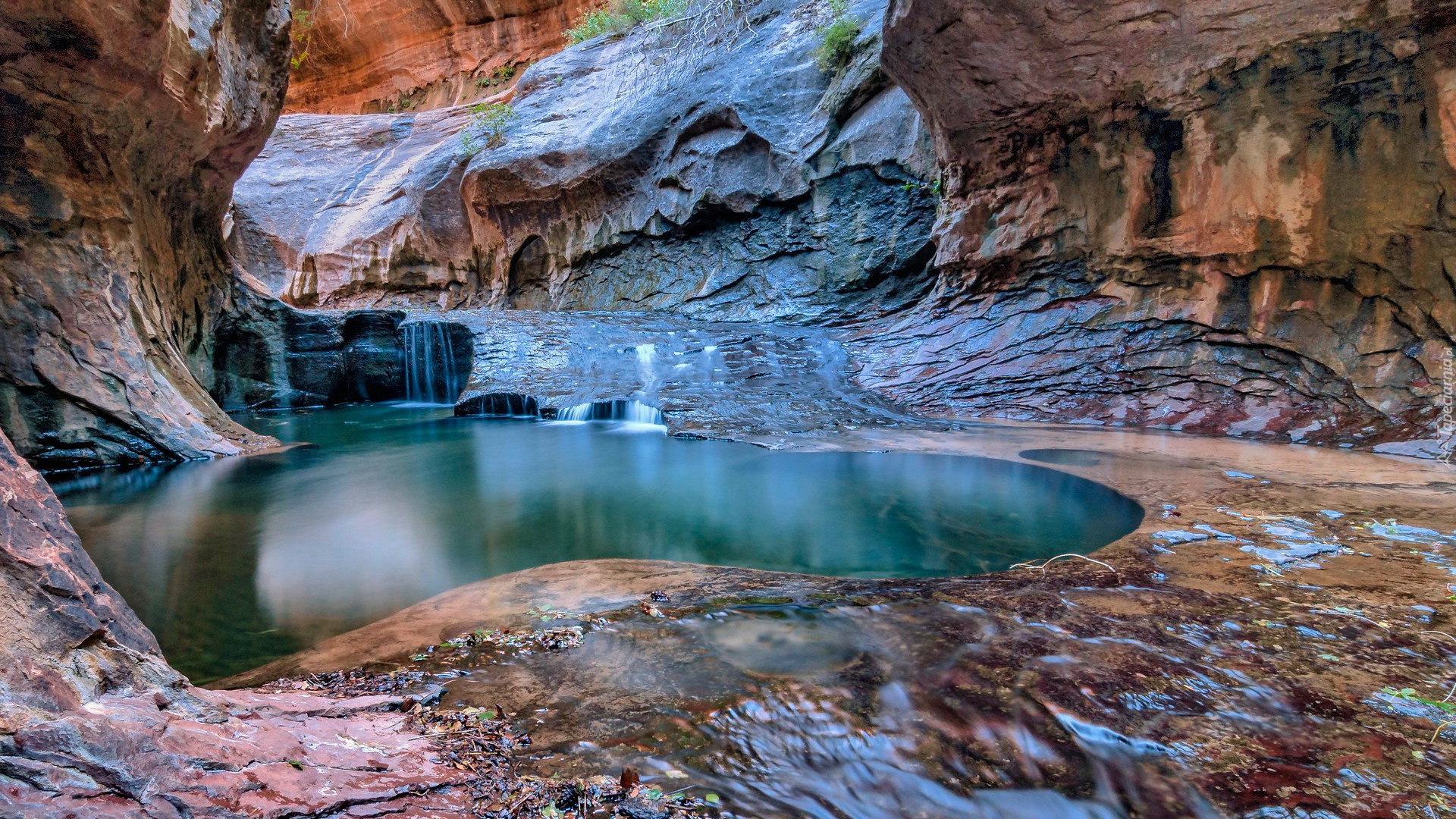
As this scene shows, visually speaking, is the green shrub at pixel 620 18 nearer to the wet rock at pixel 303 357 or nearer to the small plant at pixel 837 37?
the small plant at pixel 837 37

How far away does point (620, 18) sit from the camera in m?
16.7

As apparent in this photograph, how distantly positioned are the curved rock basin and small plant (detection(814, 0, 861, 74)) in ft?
30.3

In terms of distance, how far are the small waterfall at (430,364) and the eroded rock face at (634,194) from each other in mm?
4263

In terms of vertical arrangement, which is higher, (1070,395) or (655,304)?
(655,304)

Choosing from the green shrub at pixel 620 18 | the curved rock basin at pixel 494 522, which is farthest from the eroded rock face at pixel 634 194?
the curved rock basin at pixel 494 522

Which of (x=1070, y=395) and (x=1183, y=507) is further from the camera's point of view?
(x=1070, y=395)

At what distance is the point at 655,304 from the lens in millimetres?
14359

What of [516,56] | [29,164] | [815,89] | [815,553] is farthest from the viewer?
[516,56]

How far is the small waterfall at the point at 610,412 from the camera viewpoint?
28.2 feet

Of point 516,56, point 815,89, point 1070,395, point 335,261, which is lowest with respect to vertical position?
point 1070,395

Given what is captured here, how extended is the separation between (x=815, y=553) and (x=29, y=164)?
21.2 ft

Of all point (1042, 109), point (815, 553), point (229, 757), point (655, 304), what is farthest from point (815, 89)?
point (229, 757)

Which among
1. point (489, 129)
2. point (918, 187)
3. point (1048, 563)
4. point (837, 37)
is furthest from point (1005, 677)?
point (489, 129)

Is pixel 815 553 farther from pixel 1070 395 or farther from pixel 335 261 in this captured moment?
pixel 335 261
